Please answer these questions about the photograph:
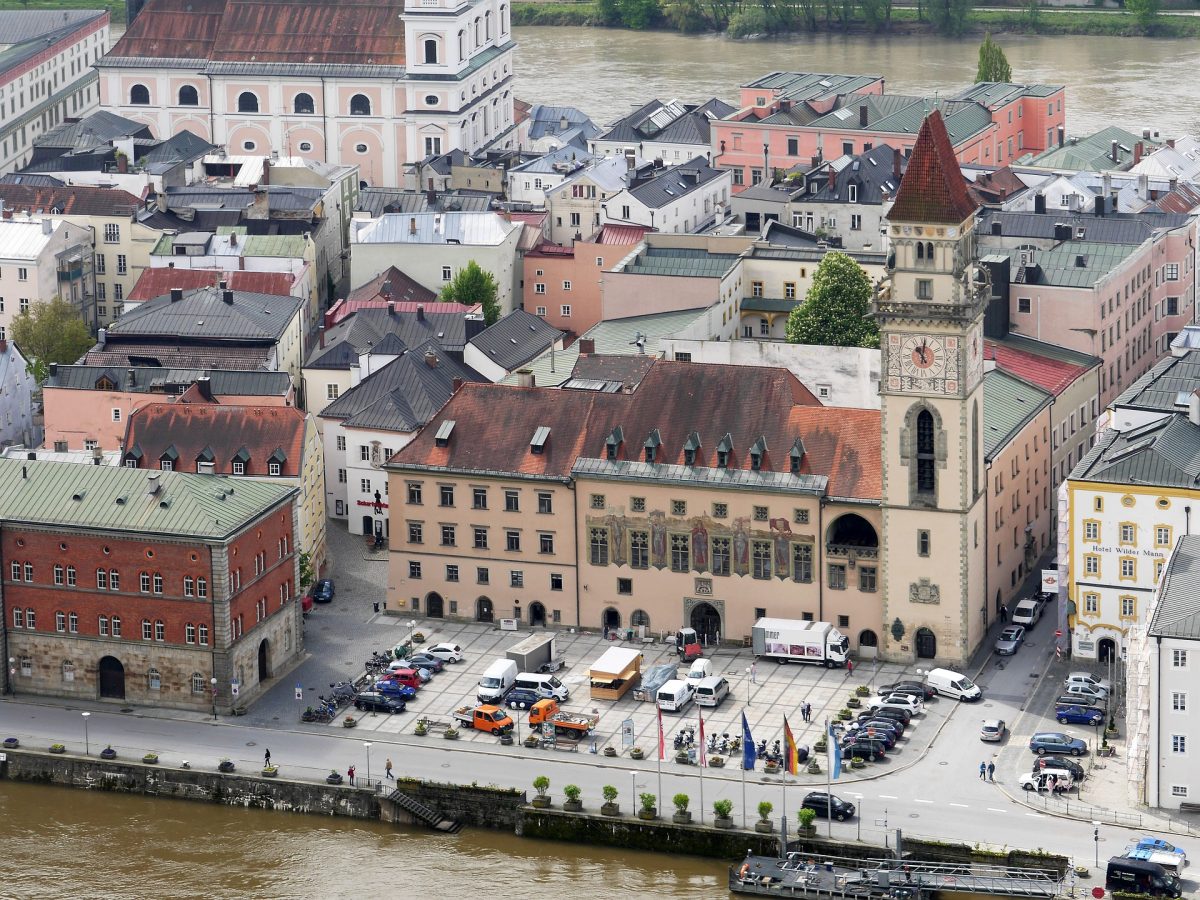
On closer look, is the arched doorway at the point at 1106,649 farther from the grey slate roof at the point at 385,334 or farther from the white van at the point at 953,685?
the grey slate roof at the point at 385,334

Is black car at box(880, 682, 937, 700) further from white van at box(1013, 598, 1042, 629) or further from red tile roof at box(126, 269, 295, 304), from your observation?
red tile roof at box(126, 269, 295, 304)

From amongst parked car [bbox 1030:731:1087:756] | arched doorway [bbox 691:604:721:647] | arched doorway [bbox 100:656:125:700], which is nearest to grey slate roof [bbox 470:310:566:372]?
arched doorway [bbox 691:604:721:647]

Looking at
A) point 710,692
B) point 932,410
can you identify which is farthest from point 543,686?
point 932,410

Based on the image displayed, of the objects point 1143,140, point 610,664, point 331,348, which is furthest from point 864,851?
point 1143,140

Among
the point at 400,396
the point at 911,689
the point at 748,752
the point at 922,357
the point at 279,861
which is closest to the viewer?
the point at 279,861

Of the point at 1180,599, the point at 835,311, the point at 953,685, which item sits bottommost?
the point at 953,685

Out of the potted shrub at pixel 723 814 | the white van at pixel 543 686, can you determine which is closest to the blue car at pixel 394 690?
the white van at pixel 543 686

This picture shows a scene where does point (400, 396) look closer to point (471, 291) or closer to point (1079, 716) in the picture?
point (471, 291)
